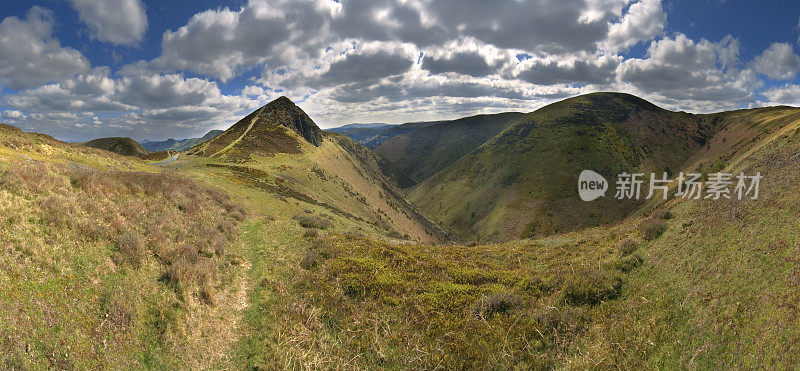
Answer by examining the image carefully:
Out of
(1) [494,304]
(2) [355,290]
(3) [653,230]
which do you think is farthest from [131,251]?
(3) [653,230]

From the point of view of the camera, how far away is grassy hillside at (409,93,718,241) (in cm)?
7219

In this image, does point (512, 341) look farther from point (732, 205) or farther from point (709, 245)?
point (732, 205)

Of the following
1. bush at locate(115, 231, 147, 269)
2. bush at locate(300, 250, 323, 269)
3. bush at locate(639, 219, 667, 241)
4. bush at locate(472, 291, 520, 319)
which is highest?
bush at locate(115, 231, 147, 269)

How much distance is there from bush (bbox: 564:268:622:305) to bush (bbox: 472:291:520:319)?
89.5 inches

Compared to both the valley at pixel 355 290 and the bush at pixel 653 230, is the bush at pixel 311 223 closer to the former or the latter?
the valley at pixel 355 290

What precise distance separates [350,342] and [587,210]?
7623cm

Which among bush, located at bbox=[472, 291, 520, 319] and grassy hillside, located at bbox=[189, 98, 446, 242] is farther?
grassy hillside, located at bbox=[189, 98, 446, 242]

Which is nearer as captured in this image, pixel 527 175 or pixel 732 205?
pixel 732 205

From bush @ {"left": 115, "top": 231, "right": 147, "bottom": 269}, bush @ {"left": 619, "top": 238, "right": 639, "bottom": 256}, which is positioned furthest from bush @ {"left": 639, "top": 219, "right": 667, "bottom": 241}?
bush @ {"left": 115, "top": 231, "right": 147, "bottom": 269}

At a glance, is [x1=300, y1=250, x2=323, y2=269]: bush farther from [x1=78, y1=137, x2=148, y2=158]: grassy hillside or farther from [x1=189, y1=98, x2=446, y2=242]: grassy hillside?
[x1=78, y1=137, x2=148, y2=158]: grassy hillside

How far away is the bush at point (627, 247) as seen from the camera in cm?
1620

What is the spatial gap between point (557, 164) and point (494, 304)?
294 ft

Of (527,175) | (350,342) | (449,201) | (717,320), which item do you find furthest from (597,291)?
(449,201)

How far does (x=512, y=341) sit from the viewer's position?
389 inches
